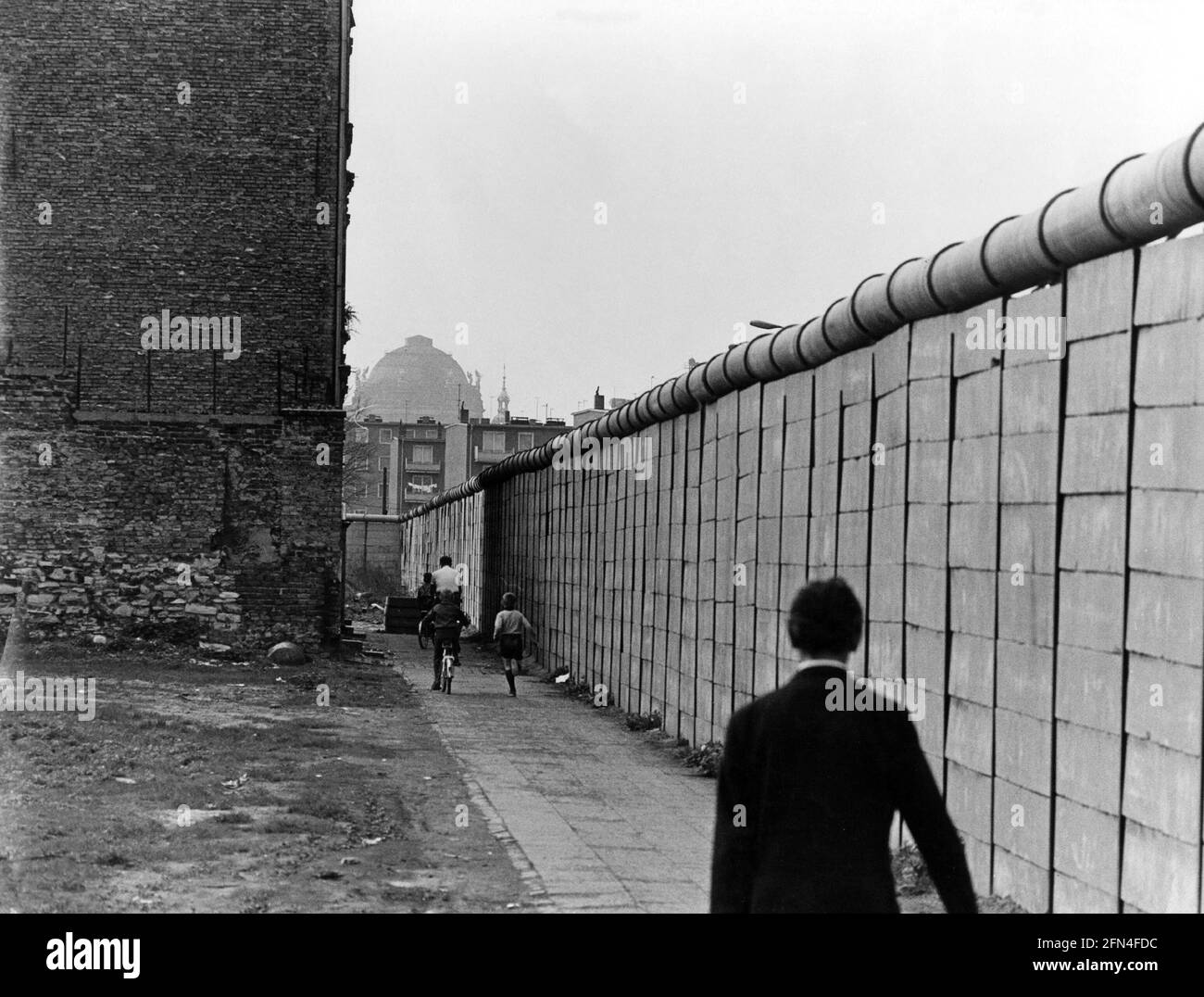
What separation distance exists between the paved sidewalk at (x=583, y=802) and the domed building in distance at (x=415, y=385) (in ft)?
347

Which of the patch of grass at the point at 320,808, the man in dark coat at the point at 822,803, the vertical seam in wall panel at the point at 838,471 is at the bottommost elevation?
the patch of grass at the point at 320,808

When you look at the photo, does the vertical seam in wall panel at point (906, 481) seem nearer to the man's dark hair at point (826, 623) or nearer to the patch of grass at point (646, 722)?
the man's dark hair at point (826, 623)

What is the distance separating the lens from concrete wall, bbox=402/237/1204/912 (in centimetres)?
604

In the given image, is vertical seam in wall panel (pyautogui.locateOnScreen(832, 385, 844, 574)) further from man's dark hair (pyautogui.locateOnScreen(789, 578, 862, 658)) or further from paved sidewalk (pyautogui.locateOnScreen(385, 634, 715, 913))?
man's dark hair (pyautogui.locateOnScreen(789, 578, 862, 658))

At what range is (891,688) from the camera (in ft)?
30.8

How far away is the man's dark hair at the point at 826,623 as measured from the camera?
14.0ft

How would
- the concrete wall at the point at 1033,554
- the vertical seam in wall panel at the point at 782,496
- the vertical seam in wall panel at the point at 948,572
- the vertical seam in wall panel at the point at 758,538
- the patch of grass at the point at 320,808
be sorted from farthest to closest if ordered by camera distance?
the vertical seam in wall panel at the point at 758,538, the vertical seam in wall panel at the point at 782,496, the patch of grass at the point at 320,808, the vertical seam in wall panel at the point at 948,572, the concrete wall at the point at 1033,554

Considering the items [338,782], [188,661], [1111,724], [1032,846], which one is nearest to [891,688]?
[1032,846]

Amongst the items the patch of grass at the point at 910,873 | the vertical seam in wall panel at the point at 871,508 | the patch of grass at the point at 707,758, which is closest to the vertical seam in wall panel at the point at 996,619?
the patch of grass at the point at 910,873

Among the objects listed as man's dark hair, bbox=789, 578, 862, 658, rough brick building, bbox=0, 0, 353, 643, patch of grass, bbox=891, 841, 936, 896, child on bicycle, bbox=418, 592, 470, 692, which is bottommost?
patch of grass, bbox=891, 841, 936, 896

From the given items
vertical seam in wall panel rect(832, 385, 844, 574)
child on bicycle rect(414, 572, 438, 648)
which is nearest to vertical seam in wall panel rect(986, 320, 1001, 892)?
vertical seam in wall panel rect(832, 385, 844, 574)

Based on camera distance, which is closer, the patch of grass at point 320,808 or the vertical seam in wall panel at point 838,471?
the patch of grass at point 320,808

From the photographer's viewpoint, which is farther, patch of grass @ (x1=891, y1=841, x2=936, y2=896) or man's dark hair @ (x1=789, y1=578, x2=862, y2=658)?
patch of grass @ (x1=891, y1=841, x2=936, y2=896)

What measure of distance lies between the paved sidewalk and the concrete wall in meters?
1.24
